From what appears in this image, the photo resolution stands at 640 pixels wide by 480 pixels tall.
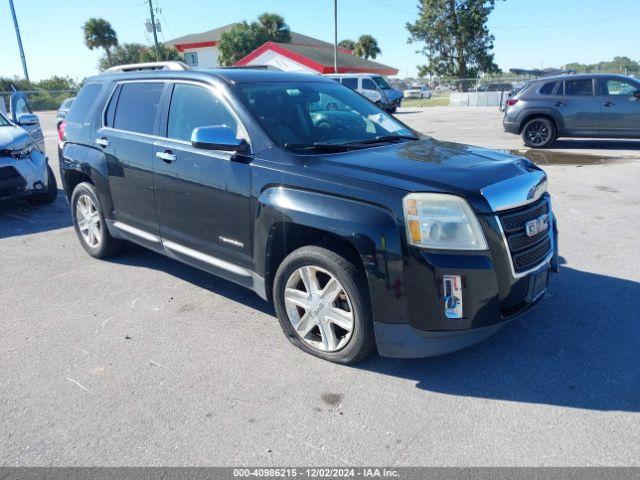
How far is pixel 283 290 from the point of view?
11.6ft

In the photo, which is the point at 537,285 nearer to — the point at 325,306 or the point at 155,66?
the point at 325,306

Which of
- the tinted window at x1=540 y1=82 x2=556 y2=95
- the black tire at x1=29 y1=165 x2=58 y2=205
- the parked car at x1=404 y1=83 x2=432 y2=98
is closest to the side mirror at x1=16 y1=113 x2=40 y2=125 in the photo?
the black tire at x1=29 y1=165 x2=58 y2=205

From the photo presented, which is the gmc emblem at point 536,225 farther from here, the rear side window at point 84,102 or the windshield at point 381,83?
the windshield at point 381,83

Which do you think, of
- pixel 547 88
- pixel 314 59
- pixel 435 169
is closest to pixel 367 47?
pixel 314 59

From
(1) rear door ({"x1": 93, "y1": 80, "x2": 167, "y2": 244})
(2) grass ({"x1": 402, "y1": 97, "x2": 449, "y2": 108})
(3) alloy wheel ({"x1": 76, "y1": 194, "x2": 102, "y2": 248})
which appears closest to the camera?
(1) rear door ({"x1": 93, "y1": 80, "x2": 167, "y2": 244})

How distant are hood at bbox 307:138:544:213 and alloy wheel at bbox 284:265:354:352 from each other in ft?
2.17

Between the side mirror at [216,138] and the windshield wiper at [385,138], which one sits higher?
the side mirror at [216,138]

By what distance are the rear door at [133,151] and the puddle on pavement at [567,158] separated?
7.60 meters

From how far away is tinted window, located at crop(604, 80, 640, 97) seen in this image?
38.5ft

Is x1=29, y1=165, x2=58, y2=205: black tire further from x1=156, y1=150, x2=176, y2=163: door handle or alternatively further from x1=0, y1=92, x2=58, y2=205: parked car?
x1=156, y1=150, x2=176, y2=163: door handle

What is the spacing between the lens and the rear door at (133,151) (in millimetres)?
4496

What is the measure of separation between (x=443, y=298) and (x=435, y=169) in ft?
2.66

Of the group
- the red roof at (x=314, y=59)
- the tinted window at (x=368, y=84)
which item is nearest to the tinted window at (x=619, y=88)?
the tinted window at (x=368, y=84)

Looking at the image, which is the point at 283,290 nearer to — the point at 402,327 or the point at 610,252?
the point at 402,327
